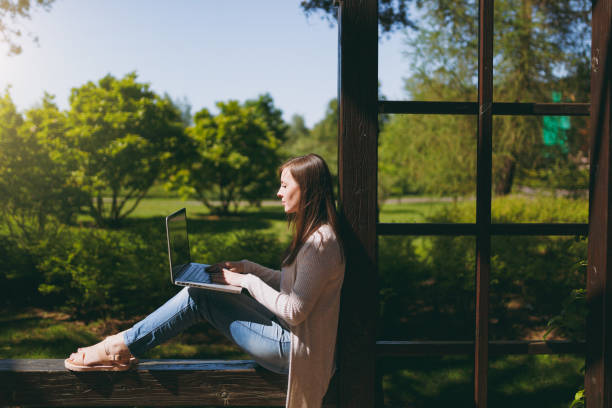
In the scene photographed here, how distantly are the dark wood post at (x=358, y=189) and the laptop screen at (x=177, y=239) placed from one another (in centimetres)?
72

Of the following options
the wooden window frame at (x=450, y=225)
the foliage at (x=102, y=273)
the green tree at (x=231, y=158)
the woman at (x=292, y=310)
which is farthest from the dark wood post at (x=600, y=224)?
the green tree at (x=231, y=158)

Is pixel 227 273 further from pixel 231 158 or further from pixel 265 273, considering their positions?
pixel 231 158

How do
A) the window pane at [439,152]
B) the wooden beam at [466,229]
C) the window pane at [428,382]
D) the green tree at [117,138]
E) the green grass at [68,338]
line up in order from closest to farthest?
the wooden beam at [466,229], the window pane at [428,382], the green grass at [68,338], the window pane at [439,152], the green tree at [117,138]

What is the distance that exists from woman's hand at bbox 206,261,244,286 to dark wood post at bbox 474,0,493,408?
0.96 m

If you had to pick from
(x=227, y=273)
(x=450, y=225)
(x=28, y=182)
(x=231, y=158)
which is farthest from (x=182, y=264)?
(x=231, y=158)

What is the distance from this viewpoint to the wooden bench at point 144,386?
210 cm

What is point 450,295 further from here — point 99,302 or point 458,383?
point 99,302

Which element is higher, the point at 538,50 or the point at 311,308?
the point at 538,50

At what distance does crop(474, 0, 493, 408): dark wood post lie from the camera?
1.92 meters

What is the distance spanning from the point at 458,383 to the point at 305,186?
102 inches

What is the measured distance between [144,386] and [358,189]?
122 cm

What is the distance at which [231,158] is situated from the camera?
13914mm

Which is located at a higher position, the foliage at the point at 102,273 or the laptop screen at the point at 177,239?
the laptop screen at the point at 177,239

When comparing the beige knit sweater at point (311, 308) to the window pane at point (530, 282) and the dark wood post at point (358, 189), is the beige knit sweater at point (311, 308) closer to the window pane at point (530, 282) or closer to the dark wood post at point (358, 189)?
the dark wood post at point (358, 189)
